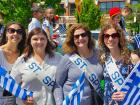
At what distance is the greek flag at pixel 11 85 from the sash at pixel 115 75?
92cm

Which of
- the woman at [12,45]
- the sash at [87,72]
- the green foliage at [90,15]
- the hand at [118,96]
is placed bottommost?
the green foliage at [90,15]

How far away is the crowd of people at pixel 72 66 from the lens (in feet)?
15.4

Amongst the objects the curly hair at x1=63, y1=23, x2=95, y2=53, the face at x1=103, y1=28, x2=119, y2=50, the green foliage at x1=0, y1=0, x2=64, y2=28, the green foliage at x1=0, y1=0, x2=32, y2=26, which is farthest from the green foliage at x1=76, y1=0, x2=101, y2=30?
the face at x1=103, y1=28, x2=119, y2=50

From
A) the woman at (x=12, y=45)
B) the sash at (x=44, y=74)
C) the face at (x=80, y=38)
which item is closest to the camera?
the sash at (x=44, y=74)

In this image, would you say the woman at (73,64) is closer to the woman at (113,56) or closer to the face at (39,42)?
the woman at (113,56)

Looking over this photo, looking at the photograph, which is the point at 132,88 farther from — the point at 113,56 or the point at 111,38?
the point at 111,38

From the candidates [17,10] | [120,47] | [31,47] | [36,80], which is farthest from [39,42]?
[17,10]

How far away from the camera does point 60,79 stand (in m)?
4.79

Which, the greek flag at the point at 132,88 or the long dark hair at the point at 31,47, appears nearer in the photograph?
the greek flag at the point at 132,88

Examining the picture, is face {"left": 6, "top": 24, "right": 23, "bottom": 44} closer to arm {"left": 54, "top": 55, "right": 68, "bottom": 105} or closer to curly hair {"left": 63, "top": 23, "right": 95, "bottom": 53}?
curly hair {"left": 63, "top": 23, "right": 95, "bottom": 53}

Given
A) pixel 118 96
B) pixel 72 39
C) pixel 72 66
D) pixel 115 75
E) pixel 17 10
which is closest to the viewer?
pixel 118 96

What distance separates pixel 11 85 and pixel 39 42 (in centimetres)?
56

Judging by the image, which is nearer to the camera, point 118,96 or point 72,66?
point 118,96

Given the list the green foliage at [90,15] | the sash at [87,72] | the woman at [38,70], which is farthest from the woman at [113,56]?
the green foliage at [90,15]
